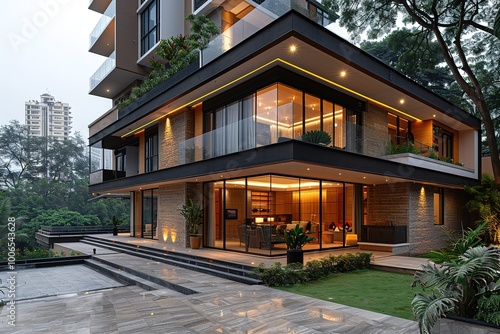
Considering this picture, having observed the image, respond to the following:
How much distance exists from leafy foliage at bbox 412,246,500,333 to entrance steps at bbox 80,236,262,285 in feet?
16.0

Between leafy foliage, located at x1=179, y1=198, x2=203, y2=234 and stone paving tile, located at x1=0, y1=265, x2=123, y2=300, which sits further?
leafy foliage, located at x1=179, y1=198, x2=203, y2=234

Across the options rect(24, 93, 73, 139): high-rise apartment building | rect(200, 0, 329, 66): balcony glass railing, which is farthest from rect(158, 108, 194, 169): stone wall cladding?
rect(24, 93, 73, 139): high-rise apartment building

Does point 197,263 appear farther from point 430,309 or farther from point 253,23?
point 430,309

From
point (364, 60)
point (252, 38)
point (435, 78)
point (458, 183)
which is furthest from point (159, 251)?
point (435, 78)

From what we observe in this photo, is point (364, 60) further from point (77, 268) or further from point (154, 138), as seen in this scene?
point (77, 268)

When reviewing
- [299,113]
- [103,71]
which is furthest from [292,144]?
[103,71]

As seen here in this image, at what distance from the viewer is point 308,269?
908 centimetres

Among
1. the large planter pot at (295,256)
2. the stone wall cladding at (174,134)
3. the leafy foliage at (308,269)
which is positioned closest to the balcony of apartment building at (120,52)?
the stone wall cladding at (174,134)

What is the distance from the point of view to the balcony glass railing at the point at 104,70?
24.5 metres

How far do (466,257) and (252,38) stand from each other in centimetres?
785

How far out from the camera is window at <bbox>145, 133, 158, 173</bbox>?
18.2 meters

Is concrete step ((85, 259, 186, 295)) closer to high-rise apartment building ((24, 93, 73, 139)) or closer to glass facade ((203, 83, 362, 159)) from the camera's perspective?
glass facade ((203, 83, 362, 159))
